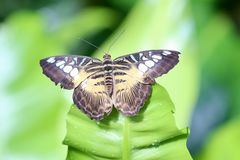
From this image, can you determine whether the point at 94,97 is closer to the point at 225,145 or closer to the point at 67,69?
the point at 67,69

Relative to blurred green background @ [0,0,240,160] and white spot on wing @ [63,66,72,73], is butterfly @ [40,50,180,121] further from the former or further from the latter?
blurred green background @ [0,0,240,160]

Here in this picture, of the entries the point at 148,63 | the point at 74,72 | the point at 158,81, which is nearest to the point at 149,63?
the point at 148,63

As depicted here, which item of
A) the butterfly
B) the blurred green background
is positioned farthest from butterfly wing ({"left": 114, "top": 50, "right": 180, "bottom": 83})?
the blurred green background

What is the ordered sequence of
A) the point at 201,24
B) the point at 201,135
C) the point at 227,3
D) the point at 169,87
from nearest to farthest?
1. the point at 169,87
2. the point at 201,135
3. the point at 201,24
4. the point at 227,3

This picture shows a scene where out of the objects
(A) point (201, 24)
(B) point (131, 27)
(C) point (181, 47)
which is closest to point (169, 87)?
(C) point (181, 47)

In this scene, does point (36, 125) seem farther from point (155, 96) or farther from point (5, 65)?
point (155, 96)

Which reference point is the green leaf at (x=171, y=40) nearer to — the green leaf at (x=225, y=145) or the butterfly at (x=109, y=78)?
the green leaf at (x=225, y=145)
